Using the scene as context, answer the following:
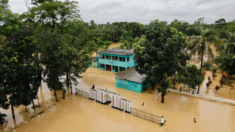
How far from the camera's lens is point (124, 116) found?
1551 centimetres

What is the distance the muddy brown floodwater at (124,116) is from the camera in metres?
13.6

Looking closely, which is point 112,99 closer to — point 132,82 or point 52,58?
point 132,82

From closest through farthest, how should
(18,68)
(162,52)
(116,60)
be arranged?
(18,68)
(162,52)
(116,60)

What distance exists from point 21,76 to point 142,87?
14.6 metres

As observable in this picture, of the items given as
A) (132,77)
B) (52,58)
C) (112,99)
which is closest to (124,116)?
(112,99)

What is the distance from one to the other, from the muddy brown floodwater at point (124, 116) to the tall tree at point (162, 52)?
2.63 meters

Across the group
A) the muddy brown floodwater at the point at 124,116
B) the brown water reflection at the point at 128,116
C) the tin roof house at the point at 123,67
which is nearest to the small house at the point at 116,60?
the tin roof house at the point at 123,67

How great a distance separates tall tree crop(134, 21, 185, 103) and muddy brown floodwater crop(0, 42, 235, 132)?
263 centimetres

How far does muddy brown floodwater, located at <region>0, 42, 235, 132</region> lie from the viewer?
1364 centimetres

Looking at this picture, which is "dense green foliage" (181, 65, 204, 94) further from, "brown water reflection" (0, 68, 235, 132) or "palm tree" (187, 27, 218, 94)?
"palm tree" (187, 27, 218, 94)

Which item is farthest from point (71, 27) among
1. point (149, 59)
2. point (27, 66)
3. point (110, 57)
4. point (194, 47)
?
point (194, 47)

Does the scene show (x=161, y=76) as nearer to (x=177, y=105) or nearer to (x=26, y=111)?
(x=177, y=105)

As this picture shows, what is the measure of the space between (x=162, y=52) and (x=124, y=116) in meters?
7.77

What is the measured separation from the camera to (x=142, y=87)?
21422mm
